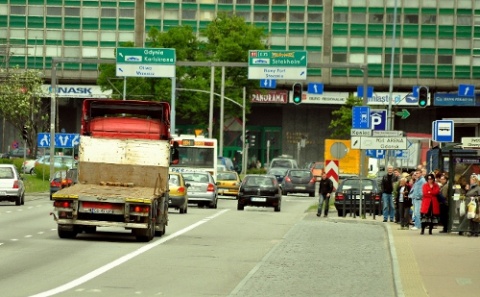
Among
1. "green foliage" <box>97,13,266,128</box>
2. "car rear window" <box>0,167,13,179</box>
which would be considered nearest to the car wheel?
"car rear window" <box>0,167,13,179</box>

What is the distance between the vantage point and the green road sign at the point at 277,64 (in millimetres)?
63000

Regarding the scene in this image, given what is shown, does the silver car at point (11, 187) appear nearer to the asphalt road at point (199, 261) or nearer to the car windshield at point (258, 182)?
the car windshield at point (258, 182)

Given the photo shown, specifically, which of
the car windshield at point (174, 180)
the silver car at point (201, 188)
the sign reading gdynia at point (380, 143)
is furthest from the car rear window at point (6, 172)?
the sign reading gdynia at point (380, 143)

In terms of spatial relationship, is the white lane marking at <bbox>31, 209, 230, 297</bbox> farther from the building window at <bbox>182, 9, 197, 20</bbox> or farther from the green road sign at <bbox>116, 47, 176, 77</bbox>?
the building window at <bbox>182, 9, 197, 20</bbox>

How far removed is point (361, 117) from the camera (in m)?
48.8

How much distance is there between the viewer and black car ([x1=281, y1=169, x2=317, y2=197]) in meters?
75.2

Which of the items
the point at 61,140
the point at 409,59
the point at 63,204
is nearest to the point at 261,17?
the point at 409,59

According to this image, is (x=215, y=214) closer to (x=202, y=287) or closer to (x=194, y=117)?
(x=202, y=287)

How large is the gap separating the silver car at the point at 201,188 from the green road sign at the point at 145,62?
1027cm

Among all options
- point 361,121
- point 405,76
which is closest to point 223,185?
point 361,121

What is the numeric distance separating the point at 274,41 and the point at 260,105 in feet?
19.2

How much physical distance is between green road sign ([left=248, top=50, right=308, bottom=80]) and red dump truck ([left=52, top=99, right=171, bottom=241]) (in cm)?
2932

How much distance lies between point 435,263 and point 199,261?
4051 millimetres

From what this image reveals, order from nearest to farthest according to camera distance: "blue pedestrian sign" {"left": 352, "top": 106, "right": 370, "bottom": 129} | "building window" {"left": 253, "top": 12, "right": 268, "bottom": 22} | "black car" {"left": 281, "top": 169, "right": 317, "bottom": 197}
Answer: "blue pedestrian sign" {"left": 352, "top": 106, "right": 370, "bottom": 129}, "black car" {"left": 281, "top": 169, "right": 317, "bottom": 197}, "building window" {"left": 253, "top": 12, "right": 268, "bottom": 22}
